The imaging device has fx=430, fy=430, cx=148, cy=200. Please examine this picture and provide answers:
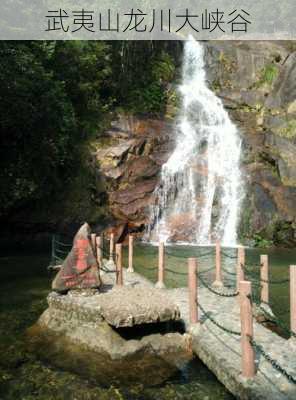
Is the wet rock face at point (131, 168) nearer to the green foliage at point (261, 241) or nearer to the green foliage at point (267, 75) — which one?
the green foliage at point (261, 241)

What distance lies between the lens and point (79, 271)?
8.95 metres

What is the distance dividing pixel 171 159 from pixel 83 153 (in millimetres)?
4960

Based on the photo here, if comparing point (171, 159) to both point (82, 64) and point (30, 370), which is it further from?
point (30, 370)

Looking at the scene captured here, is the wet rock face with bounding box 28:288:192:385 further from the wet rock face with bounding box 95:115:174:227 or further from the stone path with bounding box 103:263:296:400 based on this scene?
the wet rock face with bounding box 95:115:174:227

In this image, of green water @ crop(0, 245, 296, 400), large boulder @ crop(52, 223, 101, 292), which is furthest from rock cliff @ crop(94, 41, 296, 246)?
Answer: large boulder @ crop(52, 223, 101, 292)

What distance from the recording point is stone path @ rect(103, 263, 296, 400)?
529cm

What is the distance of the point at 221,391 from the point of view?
584cm

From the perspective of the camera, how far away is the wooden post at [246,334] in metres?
5.50

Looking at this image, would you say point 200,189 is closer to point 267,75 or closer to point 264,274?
point 267,75

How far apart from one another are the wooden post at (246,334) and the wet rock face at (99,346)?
133 centimetres

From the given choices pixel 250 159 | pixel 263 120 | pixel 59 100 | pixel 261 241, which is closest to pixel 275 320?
pixel 59 100

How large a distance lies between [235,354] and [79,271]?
383cm

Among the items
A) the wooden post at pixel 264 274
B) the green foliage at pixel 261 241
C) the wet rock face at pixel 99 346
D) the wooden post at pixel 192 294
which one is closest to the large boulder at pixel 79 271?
the wet rock face at pixel 99 346

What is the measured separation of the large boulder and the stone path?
2.01 metres
